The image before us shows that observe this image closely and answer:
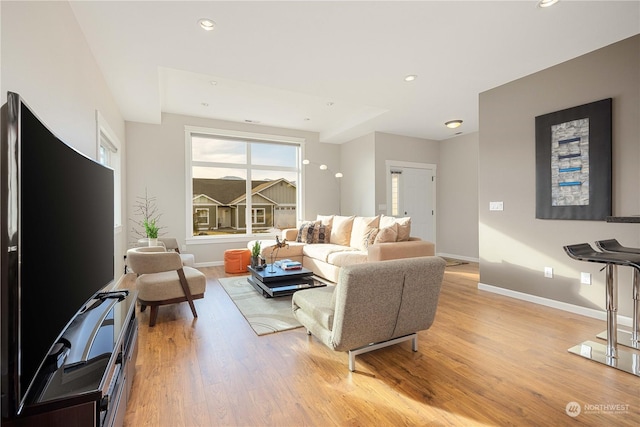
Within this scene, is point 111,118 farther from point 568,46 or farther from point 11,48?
point 568,46

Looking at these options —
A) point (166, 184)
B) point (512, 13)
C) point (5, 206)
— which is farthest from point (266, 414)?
point (166, 184)

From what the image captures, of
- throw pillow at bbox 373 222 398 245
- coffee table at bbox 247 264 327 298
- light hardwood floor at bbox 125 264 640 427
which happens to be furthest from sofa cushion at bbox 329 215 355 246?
light hardwood floor at bbox 125 264 640 427

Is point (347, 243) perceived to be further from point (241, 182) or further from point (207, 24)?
point (207, 24)

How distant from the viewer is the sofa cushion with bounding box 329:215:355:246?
4938 mm

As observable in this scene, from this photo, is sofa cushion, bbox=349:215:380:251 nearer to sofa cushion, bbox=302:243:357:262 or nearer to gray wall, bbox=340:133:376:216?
sofa cushion, bbox=302:243:357:262

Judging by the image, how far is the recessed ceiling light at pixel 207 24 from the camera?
96.3 inches

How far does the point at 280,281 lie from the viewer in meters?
3.70

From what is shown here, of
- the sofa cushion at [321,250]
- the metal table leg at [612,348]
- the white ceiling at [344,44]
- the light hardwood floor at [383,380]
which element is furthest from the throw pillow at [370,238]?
the metal table leg at [612,348]

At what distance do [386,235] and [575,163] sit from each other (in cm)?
216

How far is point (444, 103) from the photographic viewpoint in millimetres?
4379

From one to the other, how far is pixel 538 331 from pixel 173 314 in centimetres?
357

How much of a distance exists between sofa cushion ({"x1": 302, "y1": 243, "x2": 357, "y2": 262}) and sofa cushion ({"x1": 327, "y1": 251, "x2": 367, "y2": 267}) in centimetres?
14

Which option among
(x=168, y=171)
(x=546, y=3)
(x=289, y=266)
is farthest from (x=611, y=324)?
(x=168, y=171)

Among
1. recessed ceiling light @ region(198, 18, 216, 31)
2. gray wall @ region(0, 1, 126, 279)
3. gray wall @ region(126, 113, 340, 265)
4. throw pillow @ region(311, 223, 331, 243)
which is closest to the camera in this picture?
gray wall @ region(0, 1, 126, 279)
